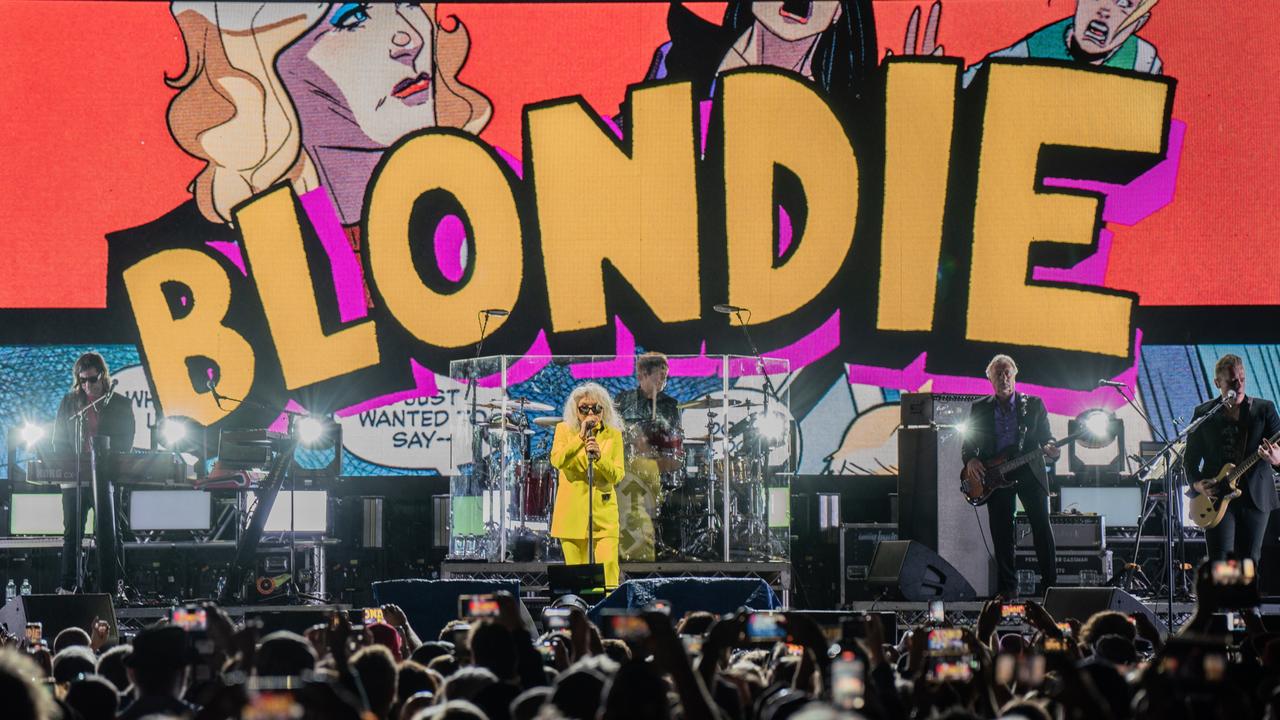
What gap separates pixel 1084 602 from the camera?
7.30 metres

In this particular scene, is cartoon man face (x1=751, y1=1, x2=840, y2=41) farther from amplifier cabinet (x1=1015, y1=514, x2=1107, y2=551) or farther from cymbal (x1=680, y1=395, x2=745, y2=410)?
amplifier cabinet (x1=1015, y1=514, x2=1107, y2=551)

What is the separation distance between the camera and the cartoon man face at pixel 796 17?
11172 millimetres

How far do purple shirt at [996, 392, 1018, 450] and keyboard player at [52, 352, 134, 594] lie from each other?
5.26 meters

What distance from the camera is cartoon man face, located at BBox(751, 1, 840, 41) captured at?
1117cm

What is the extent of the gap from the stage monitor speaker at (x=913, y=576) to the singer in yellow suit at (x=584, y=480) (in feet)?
5.44

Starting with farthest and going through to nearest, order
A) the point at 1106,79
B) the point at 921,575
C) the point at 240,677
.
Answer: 1. the point at 1106,79
2. the point at 921,575
3. the point at 240,677

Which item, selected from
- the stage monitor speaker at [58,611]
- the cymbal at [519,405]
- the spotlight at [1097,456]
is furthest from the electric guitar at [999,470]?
the stage monitor speaker at [58,611]

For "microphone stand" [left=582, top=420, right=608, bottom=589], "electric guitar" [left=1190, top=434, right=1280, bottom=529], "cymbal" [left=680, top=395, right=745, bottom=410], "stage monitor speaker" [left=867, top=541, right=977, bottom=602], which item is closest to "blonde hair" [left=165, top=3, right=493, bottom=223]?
"cymbal" [left=680, top=395, right=745, bottom=410]

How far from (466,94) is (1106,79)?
15.3 ft

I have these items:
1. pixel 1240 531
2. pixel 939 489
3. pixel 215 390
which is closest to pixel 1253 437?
pixel 1240 531

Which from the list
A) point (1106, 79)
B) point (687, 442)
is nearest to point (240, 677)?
point (687, 442)

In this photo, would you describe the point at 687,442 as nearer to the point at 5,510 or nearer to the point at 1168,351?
the point at 1168,351

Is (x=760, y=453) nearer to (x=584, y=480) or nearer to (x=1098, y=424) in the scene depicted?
(x=584, y=480)

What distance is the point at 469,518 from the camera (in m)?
9.69
